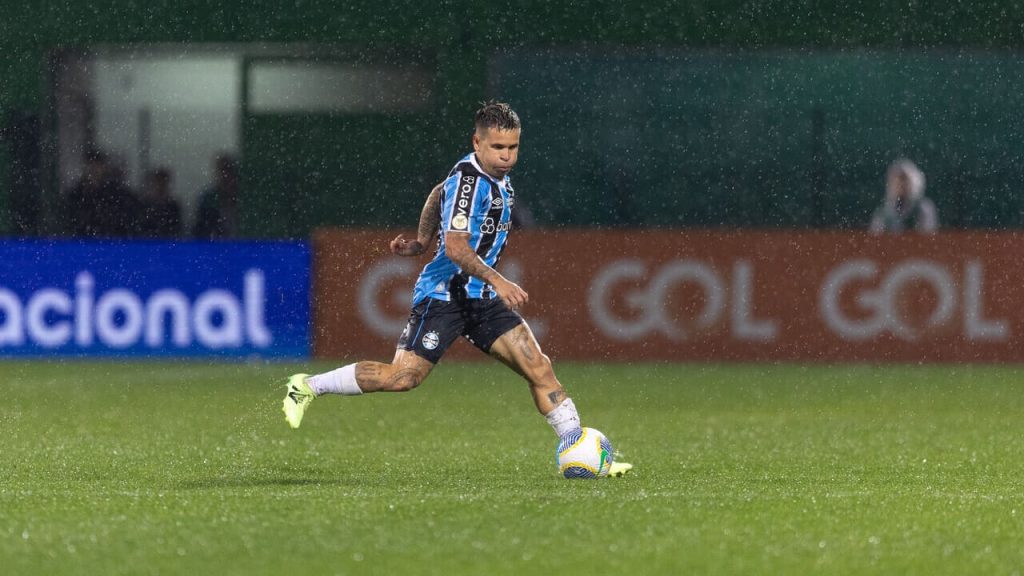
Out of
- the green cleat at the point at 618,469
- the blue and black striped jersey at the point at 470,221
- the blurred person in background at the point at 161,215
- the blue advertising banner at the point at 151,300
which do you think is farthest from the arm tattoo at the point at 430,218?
the blurred person in background at the point at 161,215

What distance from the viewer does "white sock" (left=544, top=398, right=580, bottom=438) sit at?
8.65m

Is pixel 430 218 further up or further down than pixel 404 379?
further up

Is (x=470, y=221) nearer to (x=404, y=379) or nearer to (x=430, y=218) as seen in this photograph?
(x=430, y=218)

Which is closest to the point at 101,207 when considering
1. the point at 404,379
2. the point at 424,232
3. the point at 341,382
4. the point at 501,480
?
the point at 424,232

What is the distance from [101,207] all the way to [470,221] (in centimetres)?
1306

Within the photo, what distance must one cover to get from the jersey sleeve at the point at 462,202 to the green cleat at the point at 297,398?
39.6 inches

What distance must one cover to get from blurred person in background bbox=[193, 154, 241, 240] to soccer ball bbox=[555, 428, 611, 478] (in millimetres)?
11824

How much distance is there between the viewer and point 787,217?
23156 mm

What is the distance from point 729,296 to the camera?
1716 centimetres

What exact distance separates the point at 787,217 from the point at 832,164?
151 cm

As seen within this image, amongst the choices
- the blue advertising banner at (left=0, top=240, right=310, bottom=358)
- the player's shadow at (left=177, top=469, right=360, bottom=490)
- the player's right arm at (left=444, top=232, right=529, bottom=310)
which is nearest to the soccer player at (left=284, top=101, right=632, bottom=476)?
the player's right arm at (left=444, top=232, right=529, bottom=310)

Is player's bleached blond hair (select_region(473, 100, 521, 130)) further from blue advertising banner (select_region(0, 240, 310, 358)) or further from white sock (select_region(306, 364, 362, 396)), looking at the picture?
blue advertising banner (select_region(0, 240, 310, 358))

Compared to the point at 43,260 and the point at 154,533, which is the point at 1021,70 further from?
the point at 154,533

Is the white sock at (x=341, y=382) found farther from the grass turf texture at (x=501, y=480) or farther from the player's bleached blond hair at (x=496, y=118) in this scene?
the player's bleached blond hair at (x=496, y=118)
